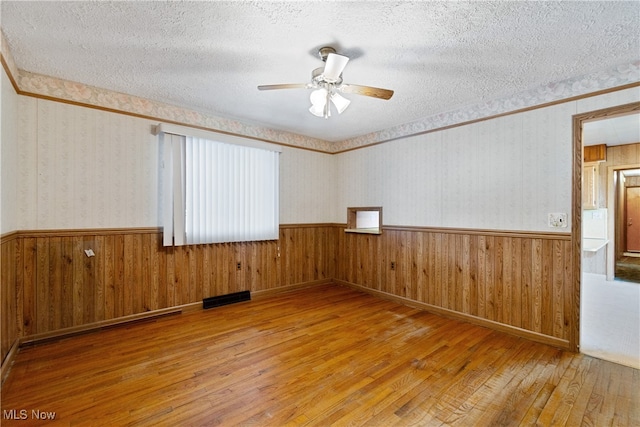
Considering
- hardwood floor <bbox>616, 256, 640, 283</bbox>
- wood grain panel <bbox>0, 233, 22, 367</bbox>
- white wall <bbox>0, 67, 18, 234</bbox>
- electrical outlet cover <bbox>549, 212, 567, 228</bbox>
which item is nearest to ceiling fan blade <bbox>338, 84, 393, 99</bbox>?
electrical outlet cover <bbox>549, 212, 567, 228</bbox>

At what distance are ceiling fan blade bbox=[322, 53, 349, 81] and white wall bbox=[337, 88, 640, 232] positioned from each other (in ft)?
6.62

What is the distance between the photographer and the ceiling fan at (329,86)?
6.66 ft

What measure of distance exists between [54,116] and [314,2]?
108 inches

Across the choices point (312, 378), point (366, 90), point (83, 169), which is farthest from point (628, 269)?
point (83, 169)

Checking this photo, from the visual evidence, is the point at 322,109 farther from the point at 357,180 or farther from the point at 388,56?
the point at 357,180

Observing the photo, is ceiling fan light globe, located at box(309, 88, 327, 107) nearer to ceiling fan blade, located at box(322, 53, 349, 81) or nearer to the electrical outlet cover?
ceiling fan blade, located at box(322, 53, 349, 81)

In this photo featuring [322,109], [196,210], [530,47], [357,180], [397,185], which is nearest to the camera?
[530,47]

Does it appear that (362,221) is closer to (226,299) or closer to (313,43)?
(226,299)

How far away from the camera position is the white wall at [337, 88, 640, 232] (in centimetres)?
268

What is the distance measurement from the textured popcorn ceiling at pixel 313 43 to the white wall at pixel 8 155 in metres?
0.35

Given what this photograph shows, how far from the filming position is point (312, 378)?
2.13m

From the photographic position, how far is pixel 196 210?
352 centimetres

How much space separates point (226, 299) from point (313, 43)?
320cm

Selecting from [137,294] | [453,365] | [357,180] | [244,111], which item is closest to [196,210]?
[137,294]
